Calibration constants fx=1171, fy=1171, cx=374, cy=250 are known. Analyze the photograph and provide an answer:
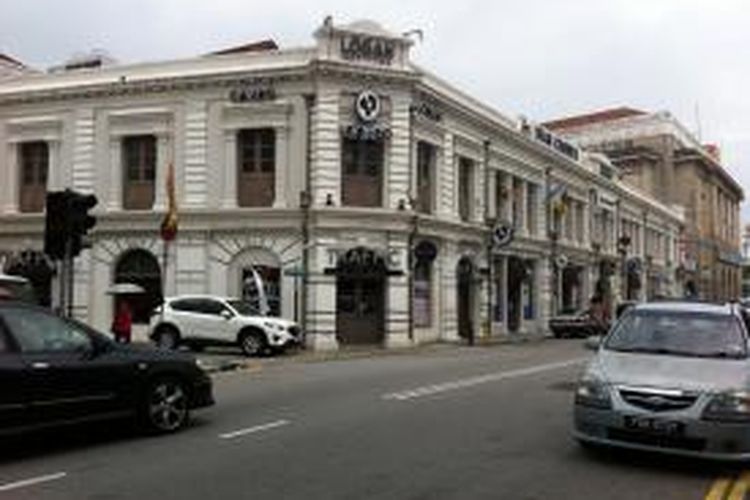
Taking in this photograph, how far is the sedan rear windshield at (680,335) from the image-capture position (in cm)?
1166

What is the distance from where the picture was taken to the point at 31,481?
9789 millimetres

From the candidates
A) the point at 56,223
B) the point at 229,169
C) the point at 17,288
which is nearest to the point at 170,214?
the point at 229,169

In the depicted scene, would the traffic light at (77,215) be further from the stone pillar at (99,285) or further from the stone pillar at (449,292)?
the stone pillar at (449,292)

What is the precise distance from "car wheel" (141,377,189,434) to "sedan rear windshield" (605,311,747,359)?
4668 millimetres

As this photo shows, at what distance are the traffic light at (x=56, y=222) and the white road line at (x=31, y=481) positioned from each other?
9.20 meters

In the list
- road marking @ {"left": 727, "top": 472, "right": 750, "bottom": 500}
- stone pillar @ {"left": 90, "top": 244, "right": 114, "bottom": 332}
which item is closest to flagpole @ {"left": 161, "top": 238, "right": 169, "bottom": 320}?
stone pillar @ {"left": 90, "top": 244, "right": 114, "bottom": 332}

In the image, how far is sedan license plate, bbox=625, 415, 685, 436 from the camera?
1032 cm

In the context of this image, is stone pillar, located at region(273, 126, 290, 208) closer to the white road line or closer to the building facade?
the white road line

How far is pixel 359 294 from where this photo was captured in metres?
37.7

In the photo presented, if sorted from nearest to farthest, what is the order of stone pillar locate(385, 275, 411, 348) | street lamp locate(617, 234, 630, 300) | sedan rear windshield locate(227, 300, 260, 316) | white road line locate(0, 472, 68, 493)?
white road line locate(0, 472, 68, 493)
sedan rear windshield locate(227, 300, 260, 316)
stone pillar locate(385, 275, 411, 348)
street lamp locate(617, 234, 630, 300)

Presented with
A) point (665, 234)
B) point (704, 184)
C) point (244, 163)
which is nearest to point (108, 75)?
point (244, 163)

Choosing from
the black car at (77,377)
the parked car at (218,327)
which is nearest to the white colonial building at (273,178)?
the parked car at (218,327)

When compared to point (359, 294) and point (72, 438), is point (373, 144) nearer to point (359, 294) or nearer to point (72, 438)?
point (359, 294)

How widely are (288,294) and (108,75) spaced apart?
10219 mm
